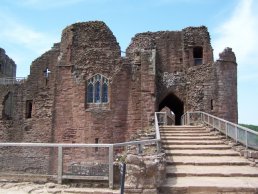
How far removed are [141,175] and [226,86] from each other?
18629 millimetres

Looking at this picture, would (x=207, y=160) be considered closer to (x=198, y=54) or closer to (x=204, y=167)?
(x=204, y=167)

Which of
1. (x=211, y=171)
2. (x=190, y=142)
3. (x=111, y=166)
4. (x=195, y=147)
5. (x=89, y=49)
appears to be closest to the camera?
(x=111, y=166)

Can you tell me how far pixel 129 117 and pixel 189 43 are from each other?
832 centimetres

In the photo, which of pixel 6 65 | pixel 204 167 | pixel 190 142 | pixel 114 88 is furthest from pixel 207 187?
pixel 6 65

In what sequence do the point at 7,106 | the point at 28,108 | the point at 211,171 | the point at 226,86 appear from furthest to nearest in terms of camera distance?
the point at 7,106 < the point at 28,108 < the point at 226,86 < the point at 211,171

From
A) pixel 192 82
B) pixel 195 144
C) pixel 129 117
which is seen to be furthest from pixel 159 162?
pixel 192 82

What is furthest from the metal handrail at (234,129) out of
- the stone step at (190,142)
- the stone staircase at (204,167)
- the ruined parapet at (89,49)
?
the ruined parapet at (89,49)

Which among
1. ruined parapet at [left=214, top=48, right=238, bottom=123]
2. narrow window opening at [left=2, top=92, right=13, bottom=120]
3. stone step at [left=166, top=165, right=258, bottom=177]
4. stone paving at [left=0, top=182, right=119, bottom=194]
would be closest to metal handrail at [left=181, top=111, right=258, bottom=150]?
stone step at [left=166, top=165, right=258, bottom=177]

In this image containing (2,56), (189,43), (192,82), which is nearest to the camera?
(192,82)

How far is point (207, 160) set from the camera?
46.2 ft

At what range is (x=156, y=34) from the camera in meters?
32.2

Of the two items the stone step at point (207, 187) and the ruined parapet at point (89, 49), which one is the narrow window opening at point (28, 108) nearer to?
the ruined parapet at point (89, 49)

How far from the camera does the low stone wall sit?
9906 mm

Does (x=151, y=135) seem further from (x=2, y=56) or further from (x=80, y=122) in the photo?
(x=2, y=56)
